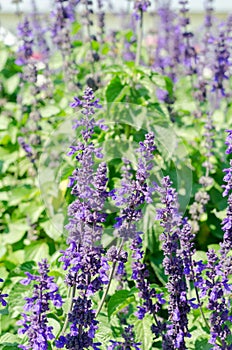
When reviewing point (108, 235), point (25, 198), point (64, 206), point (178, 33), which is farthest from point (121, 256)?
point (178, 33)

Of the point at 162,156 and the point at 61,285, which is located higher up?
the point at 162,156

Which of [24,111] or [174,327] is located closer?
[174,327]

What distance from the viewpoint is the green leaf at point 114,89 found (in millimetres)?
4230

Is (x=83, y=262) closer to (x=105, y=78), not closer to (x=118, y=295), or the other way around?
(x=118, y=295)

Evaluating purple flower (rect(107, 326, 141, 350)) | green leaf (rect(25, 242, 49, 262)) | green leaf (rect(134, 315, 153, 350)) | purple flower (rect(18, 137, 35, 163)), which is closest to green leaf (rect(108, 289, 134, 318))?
green leaf (rect(134, 315, 153, 350))

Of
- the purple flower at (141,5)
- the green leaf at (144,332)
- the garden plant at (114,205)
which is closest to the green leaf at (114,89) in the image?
the garden plant at (114,205)

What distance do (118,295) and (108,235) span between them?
80 cm

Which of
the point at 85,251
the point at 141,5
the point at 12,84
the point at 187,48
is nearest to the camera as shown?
the point at 85,251

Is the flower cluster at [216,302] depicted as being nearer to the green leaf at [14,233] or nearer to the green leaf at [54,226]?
the green leaf at [54,226]

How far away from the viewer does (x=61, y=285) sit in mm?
3441

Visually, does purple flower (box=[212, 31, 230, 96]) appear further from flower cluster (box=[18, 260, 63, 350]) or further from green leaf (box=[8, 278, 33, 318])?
flower cluster (box=[18, 260, 63, 350])

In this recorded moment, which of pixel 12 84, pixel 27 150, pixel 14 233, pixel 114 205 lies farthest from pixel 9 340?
pixel 12 84

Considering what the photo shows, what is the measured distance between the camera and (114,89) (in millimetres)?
4273

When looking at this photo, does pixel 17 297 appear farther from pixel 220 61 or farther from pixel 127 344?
pixel 220 61
